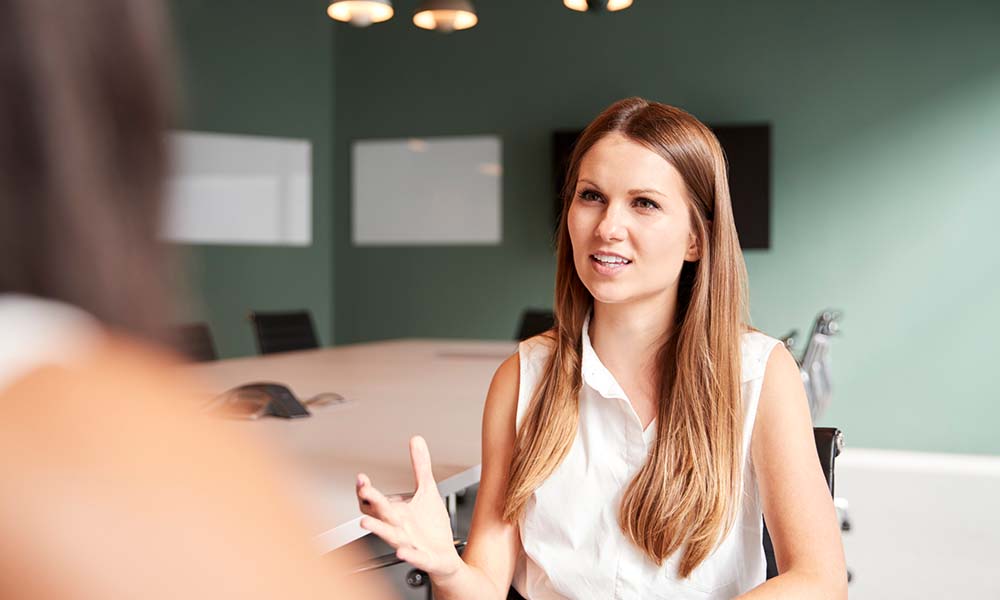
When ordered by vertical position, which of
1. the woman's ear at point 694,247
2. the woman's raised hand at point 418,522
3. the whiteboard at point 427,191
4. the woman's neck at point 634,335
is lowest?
the woman's raised hand at point 418,522

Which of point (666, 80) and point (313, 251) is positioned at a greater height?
point (666, 80)

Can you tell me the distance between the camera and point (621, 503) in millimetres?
1330

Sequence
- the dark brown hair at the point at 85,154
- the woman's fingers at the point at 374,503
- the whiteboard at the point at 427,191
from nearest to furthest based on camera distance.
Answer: the dark brown hair at the point at 85,154
the woman's fingers at the point at 374,503
the whiteboard at the point at 427,191

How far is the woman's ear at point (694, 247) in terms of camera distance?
141 centimetres

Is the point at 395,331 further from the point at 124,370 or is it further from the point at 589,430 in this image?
the point at 124,370

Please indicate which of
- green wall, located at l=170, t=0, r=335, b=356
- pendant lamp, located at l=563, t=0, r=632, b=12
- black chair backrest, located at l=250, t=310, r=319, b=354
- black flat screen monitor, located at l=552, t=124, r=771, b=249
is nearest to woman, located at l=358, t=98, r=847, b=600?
pendant lamp, located at l=563, t=0, r=632, b=12

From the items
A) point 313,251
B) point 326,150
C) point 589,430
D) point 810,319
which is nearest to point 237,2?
point 326,150

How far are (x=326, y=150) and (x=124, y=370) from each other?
701cm

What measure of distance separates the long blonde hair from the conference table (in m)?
0.29

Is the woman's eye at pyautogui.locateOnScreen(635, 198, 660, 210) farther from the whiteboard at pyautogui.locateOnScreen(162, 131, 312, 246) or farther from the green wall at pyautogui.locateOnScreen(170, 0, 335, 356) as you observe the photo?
the green wall at pyautogui.locateOnScreen(170, 0, 335, 356)

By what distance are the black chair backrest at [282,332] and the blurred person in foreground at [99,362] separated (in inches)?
154

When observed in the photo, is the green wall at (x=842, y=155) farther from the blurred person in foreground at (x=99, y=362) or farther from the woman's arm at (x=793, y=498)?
the blurred person in foreground at (x=99, y=362)

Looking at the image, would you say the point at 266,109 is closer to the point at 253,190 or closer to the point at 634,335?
the point at 253,190

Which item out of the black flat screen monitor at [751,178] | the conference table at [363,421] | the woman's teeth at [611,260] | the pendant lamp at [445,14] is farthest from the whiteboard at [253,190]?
the woman's teeth at [611,260]
